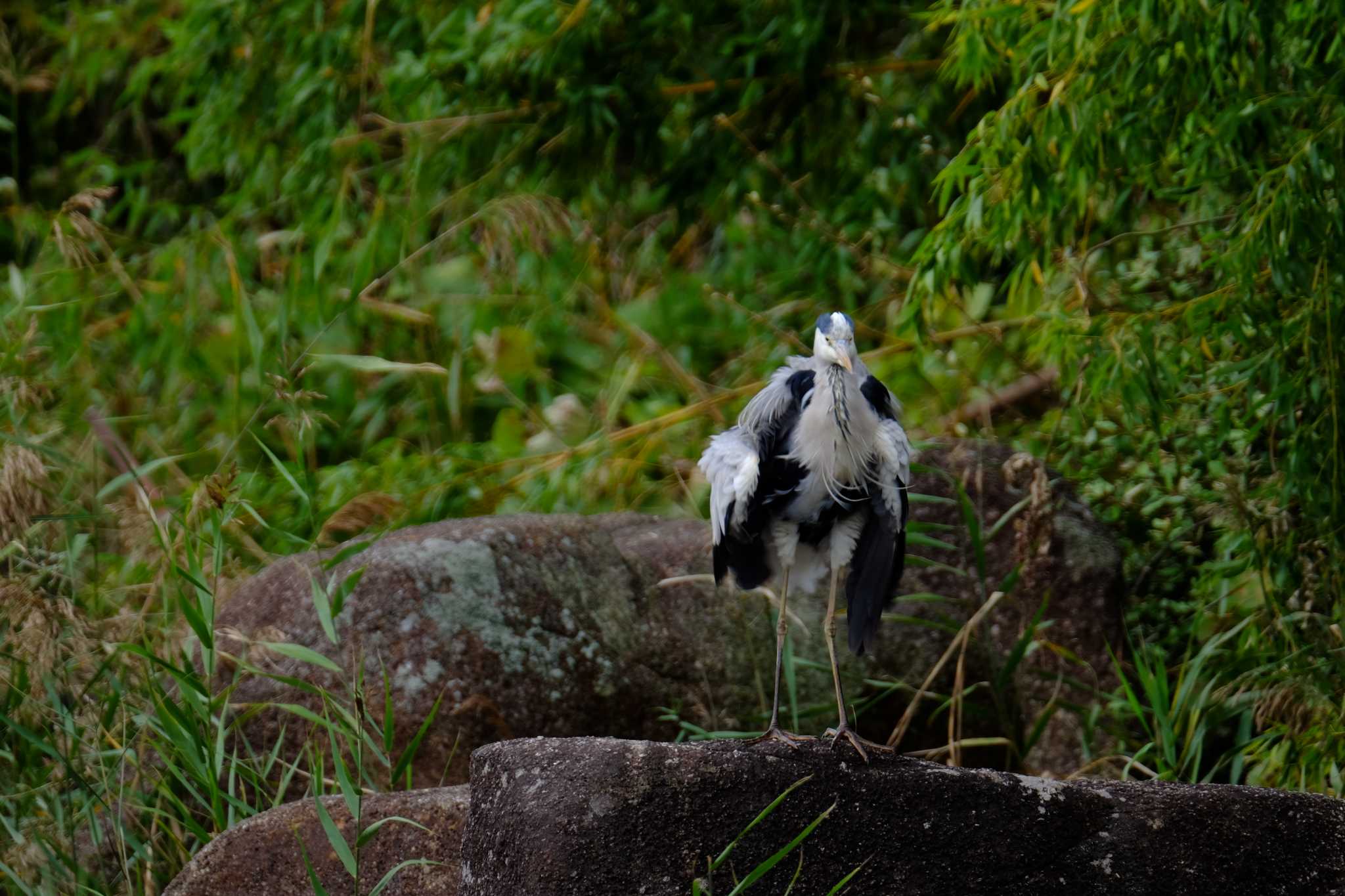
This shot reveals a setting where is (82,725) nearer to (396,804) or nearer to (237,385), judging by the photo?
(396,804)

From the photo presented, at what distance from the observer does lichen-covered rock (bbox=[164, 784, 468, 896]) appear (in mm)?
3473

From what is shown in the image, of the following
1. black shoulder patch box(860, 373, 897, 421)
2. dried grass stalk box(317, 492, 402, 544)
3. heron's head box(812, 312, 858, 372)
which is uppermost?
heron's head box(812, 312, 858, 372)

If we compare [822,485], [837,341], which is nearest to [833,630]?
[822,485]

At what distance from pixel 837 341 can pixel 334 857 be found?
1.67 m

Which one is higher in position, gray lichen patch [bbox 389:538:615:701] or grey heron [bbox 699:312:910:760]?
grey heron [bbox 699:312:910:760]

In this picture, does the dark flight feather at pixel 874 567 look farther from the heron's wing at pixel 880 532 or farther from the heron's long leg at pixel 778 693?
the heron's long leg at pixel 778 693

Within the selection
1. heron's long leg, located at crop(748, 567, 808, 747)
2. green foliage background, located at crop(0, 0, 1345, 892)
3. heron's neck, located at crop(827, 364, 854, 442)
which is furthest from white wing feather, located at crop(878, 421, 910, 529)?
green foliage background, located at crop(0, 0, 1345, 892)

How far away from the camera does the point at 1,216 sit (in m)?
8.93

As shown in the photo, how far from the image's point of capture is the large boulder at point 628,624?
4297mm

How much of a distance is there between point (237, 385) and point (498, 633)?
106 centimetres

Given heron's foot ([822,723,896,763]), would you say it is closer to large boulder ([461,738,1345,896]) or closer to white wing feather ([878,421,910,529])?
large boulder ([461,738,1345,896])

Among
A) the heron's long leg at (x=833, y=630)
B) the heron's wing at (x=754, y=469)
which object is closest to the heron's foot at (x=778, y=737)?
the heron's long leg at (x=833, y=630)

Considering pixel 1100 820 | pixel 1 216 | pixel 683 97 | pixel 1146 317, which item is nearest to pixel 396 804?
pixel 1100 820

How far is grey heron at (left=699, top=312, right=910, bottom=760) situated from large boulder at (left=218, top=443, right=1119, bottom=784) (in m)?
0.81
